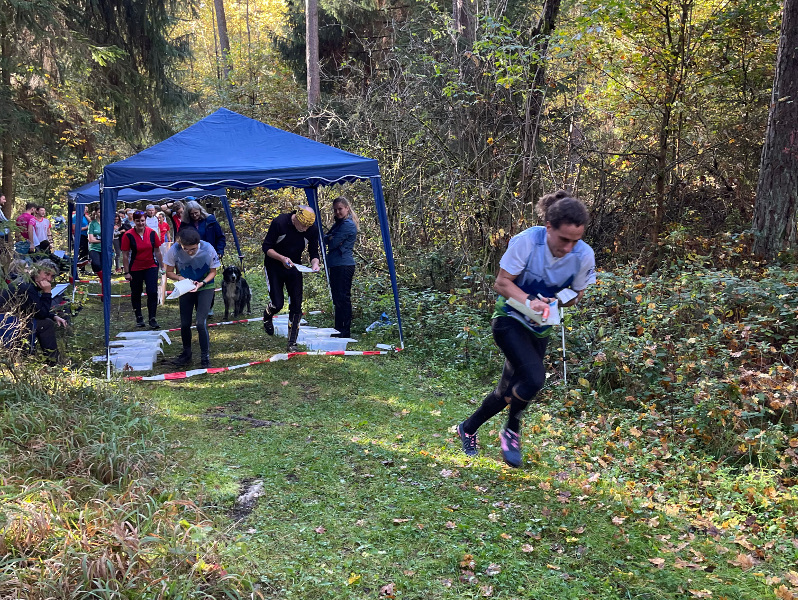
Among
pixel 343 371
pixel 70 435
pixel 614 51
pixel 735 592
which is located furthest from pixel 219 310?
pixel 735 592

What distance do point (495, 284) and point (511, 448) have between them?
124 cm

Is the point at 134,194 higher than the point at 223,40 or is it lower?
lower

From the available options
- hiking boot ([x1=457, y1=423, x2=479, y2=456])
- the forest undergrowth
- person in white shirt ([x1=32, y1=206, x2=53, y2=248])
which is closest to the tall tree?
person in white shirt ([x1=32, y1=206, x2=53, y2=248])

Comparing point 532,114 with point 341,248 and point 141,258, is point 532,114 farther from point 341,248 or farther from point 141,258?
point 141,258

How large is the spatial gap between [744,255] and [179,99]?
544 inches

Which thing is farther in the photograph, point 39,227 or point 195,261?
point 39,227

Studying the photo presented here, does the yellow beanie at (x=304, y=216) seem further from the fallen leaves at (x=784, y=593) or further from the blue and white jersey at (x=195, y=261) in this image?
the fallen leaves at (x=784, y=593)

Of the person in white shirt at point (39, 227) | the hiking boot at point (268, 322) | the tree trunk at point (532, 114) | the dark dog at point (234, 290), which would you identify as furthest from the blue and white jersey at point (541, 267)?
the person in white shirt at point (39, 227)

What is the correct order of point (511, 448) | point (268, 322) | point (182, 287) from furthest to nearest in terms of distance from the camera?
point (268, 322) → point (182, 287) → point (511, 448)

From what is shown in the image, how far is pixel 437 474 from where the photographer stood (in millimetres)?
4641

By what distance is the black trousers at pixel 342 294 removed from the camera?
8.95 m

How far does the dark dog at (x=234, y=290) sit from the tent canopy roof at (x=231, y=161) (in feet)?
7.55

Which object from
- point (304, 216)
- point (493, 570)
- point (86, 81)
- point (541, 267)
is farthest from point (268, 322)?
point (86, 81)

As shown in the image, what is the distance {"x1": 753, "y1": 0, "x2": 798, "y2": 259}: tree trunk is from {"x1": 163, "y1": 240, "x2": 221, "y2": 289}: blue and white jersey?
7051mm
